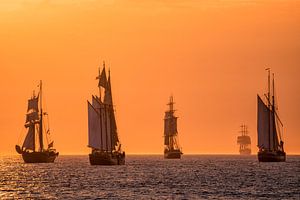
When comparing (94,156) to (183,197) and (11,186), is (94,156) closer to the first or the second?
(11,186)

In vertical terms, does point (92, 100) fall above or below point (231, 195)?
above

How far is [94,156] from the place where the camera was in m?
200

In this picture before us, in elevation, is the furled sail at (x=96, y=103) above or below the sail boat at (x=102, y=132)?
above

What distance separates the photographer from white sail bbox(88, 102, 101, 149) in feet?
644

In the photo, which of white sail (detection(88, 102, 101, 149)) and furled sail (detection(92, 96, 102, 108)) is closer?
white sail (detection(88, 102, 101, 149))

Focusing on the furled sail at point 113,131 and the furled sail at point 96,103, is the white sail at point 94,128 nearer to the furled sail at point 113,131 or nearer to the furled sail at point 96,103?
the furled sail at point 96,103

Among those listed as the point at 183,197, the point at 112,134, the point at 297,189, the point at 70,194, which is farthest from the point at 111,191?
the point at 112,134

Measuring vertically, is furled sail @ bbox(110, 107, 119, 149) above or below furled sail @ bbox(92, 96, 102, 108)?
below

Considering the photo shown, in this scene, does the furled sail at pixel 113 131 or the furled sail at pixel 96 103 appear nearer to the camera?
the furled sail at pixel 113 131

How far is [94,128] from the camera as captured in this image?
197 metres

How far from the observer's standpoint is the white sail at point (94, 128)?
196m

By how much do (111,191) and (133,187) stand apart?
814 centimetres

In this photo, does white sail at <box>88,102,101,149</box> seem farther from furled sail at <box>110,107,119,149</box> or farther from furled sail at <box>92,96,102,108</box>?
furled sail at <box>110,107,119,149</box>

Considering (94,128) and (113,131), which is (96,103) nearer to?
(94,128)
